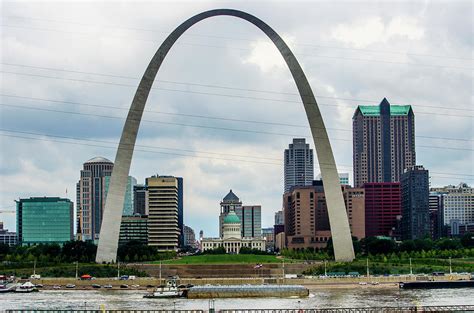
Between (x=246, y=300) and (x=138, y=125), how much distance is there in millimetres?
31089

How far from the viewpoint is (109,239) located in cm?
10475

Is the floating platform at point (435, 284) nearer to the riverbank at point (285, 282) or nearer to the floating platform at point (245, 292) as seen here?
the riverbank at point (285, 282)

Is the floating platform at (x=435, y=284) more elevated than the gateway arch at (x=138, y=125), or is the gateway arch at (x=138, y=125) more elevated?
the gateway arch at (x=138, y=125)

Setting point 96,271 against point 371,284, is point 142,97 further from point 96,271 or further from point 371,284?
point 371,284

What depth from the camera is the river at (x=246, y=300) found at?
67.9 meters

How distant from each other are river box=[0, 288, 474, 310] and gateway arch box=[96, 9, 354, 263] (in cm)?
1413

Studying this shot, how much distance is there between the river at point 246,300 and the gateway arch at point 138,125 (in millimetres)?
14127

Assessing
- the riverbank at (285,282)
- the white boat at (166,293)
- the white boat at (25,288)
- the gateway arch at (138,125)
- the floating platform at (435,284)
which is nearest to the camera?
the white boat at (166,293)

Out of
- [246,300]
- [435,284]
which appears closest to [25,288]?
[246,300]

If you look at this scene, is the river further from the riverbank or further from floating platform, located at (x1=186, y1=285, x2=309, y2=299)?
the riverbank

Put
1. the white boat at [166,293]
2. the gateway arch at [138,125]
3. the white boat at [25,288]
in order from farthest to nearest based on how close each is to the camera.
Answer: the gateway arch at [138,125] → the white boat at [25,288] → the white boat at [166,293]

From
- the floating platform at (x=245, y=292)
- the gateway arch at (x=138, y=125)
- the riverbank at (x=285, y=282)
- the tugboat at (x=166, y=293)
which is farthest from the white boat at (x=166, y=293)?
the gateway arch at (x=138, y=125)

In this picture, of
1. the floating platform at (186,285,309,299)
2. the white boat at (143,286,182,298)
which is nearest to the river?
the white boat at (143,286,182,298)

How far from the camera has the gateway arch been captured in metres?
97.4
